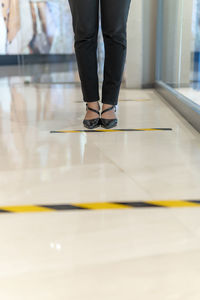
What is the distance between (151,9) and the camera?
146 inches

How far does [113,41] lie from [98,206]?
4.05 feet

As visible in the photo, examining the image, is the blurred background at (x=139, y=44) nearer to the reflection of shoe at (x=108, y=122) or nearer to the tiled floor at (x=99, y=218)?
the reflection of shoe at (x=108, y=122)

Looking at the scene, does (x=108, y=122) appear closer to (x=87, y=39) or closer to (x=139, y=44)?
(x=87, y=39)

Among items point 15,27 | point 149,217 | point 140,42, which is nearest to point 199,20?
point 140,42

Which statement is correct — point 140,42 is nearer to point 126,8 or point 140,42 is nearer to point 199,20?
point 199,20

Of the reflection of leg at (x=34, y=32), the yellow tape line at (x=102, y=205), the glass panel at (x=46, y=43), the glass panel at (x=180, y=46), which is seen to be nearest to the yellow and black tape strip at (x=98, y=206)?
the yellow tape line at (x=102, y=205)

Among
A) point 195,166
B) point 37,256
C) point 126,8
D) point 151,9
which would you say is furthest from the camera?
point 151,9

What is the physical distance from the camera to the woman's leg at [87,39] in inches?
76.8

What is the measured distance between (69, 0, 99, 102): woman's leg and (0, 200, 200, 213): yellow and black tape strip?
1112 millimetres

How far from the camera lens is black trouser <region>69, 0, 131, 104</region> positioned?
196cm

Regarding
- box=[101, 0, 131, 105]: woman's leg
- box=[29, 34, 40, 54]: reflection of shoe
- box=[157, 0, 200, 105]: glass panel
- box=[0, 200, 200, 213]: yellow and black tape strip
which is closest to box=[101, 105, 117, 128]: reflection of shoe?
box=[101, 0, 131, 105]: woman's leg

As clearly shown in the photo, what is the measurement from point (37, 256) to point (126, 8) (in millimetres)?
1560

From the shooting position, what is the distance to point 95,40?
6.77ft

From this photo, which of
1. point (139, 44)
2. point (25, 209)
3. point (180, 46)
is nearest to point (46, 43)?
point (139, 44)
